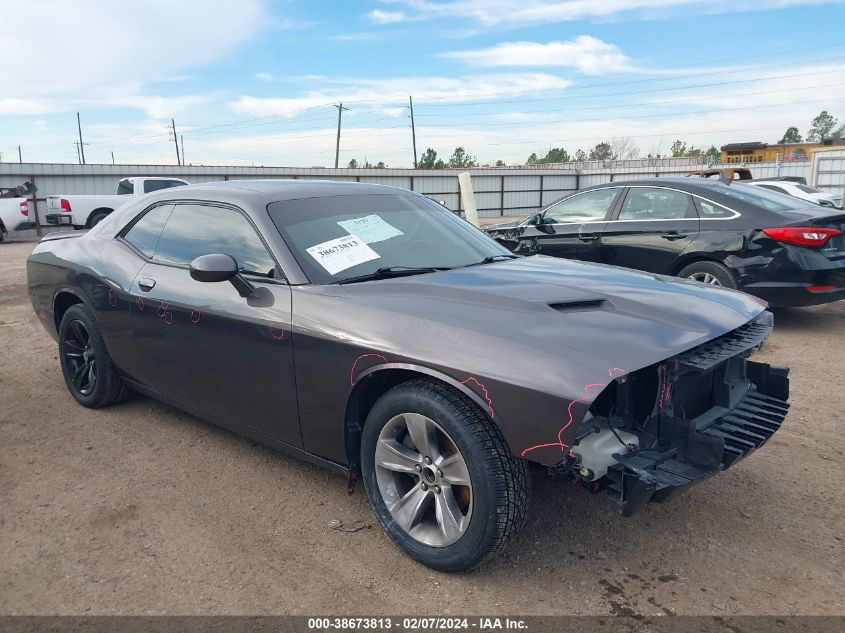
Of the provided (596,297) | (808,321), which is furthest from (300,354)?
(808,321)

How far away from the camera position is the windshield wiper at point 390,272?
121 inches

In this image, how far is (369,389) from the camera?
2.86m

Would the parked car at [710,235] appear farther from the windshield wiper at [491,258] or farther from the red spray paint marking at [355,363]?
the red spray paint marking at [355,363]

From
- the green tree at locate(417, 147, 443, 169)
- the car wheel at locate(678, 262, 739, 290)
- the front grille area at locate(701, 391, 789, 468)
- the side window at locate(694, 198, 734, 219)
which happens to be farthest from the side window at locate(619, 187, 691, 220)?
the green tree at locate(417, 147, 443, 169)

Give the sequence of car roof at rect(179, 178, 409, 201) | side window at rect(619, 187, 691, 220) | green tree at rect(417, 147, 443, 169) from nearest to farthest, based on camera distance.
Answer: car roof at rect(179, 178, 409, 201)
side window at rect(619, 187, 691, 220)
green tree at rect(417, 147, 443, 169)

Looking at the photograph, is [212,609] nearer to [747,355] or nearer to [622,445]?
[622,445]

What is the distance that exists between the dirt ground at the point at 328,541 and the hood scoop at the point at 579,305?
1026 mm

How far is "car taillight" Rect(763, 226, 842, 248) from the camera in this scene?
596 cm

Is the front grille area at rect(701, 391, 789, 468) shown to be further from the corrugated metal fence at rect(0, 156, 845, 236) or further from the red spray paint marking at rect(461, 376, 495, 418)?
the corrugated metal fence at rect(0, 156, 845, 236)

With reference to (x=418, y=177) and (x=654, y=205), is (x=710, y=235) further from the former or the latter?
(x=418, y=177)

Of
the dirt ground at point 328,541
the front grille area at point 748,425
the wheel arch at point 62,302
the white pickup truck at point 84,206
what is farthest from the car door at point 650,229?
the white pickup truck at point 84,206

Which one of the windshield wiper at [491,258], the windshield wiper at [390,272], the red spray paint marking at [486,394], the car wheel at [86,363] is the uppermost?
the windshield wiper at [390,272]

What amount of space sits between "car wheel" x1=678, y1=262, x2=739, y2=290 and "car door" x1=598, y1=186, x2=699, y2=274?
18 cm

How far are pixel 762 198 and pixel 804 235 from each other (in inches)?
26.0
